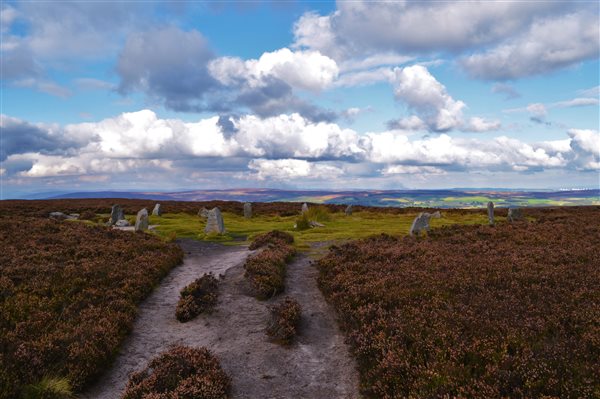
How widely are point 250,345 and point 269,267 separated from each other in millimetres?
7128

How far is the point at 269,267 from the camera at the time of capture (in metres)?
19.2

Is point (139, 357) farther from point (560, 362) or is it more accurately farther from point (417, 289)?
point (560, 362)

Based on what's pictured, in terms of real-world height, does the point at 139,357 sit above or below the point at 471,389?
below

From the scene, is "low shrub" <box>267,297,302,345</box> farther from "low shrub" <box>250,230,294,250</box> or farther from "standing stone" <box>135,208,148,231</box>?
"standing stone" <box>135,208,148,231</box>

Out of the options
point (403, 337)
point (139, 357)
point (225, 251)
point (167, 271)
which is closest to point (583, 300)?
point (403, 337)

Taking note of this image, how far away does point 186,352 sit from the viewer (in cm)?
1060

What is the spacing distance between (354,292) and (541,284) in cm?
681

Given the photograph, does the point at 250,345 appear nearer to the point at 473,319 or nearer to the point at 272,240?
the point at 473,319

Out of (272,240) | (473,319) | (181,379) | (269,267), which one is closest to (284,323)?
(181,379)

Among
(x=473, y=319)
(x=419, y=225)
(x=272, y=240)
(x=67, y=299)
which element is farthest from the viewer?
(x=419, y=225)

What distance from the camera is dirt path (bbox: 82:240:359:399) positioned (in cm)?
982

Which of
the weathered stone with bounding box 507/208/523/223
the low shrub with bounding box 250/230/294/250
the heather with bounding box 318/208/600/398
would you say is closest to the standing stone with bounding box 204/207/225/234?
the low shrub with bounding box 250/230/294/250

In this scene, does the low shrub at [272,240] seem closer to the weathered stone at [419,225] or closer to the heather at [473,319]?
the heather at [473,319]

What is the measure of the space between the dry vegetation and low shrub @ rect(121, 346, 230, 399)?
629 centimetres
